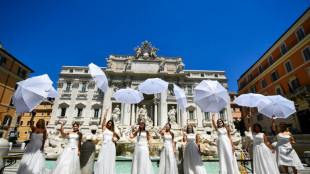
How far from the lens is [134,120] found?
82.7 ft

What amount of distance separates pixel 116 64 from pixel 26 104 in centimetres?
2612

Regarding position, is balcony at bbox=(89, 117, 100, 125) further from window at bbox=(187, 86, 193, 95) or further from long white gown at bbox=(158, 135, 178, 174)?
long white gown at bbox=(158, 135, 178, 174)

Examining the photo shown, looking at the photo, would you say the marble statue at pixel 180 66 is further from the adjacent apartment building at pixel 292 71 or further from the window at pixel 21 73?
the window at pixel 21 73

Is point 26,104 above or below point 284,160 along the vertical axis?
above

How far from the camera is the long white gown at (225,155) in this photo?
4629mm

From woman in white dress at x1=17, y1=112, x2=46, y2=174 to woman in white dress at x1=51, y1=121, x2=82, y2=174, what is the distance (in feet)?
1.66

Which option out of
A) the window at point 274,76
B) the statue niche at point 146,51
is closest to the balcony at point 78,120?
the statue niche at point 146,51

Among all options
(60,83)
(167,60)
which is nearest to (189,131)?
(167,60)

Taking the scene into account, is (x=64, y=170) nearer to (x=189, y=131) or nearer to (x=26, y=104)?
(x=26, y=104)

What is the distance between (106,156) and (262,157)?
4.97 metres

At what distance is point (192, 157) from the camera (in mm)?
4859

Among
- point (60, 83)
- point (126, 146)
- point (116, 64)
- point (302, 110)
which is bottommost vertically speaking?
point (126, 146)

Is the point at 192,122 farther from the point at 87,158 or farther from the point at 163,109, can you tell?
the point at 87,158

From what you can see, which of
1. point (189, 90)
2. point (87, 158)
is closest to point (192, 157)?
point (87, 158)
